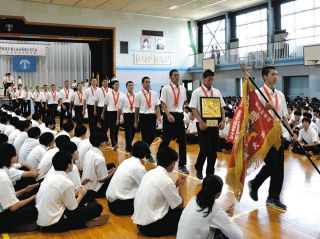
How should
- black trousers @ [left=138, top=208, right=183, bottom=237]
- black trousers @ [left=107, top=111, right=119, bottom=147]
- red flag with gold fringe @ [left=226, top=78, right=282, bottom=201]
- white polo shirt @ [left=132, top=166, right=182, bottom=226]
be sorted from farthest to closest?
black trousers @ [left=107, top=111, right=119, bottom=147]
red flag with gold fringe @ [left=226, top=78, right=282, bottom=201]
black trousers @ [left=138, top=208, right=183, bottom=237]
white polo shirt @ [left=132, top=166, right=182, bottom=226]

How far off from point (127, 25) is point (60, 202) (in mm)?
16478

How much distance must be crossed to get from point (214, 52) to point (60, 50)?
28.2ft

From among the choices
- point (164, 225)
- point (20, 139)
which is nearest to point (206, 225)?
point (164, 225)

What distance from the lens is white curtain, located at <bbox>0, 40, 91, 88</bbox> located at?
19922mm

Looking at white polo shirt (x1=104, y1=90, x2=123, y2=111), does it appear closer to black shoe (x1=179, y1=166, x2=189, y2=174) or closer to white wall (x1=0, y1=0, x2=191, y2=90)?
black shoe (x1=179, y1=166, x2=189, y2=174)

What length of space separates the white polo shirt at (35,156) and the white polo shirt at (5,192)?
1.37 m

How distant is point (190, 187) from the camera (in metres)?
5.10

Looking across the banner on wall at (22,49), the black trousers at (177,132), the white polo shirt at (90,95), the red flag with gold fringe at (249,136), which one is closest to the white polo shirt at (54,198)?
the red flag with gold fringe at (249,136)

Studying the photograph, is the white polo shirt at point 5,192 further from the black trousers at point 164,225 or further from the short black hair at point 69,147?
the black trousers at point 164,225

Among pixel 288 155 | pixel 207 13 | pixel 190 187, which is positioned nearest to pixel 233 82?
pixel 207 13

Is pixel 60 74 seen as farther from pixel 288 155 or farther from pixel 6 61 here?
pixel 288 155

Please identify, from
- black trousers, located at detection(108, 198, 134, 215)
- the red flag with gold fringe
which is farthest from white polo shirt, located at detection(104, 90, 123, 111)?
the red flag with gold fringe

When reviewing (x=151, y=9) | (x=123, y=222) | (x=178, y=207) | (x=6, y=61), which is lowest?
(x=123, y=222)

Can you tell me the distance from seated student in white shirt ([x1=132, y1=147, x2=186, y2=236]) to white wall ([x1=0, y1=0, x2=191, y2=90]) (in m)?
15.1
